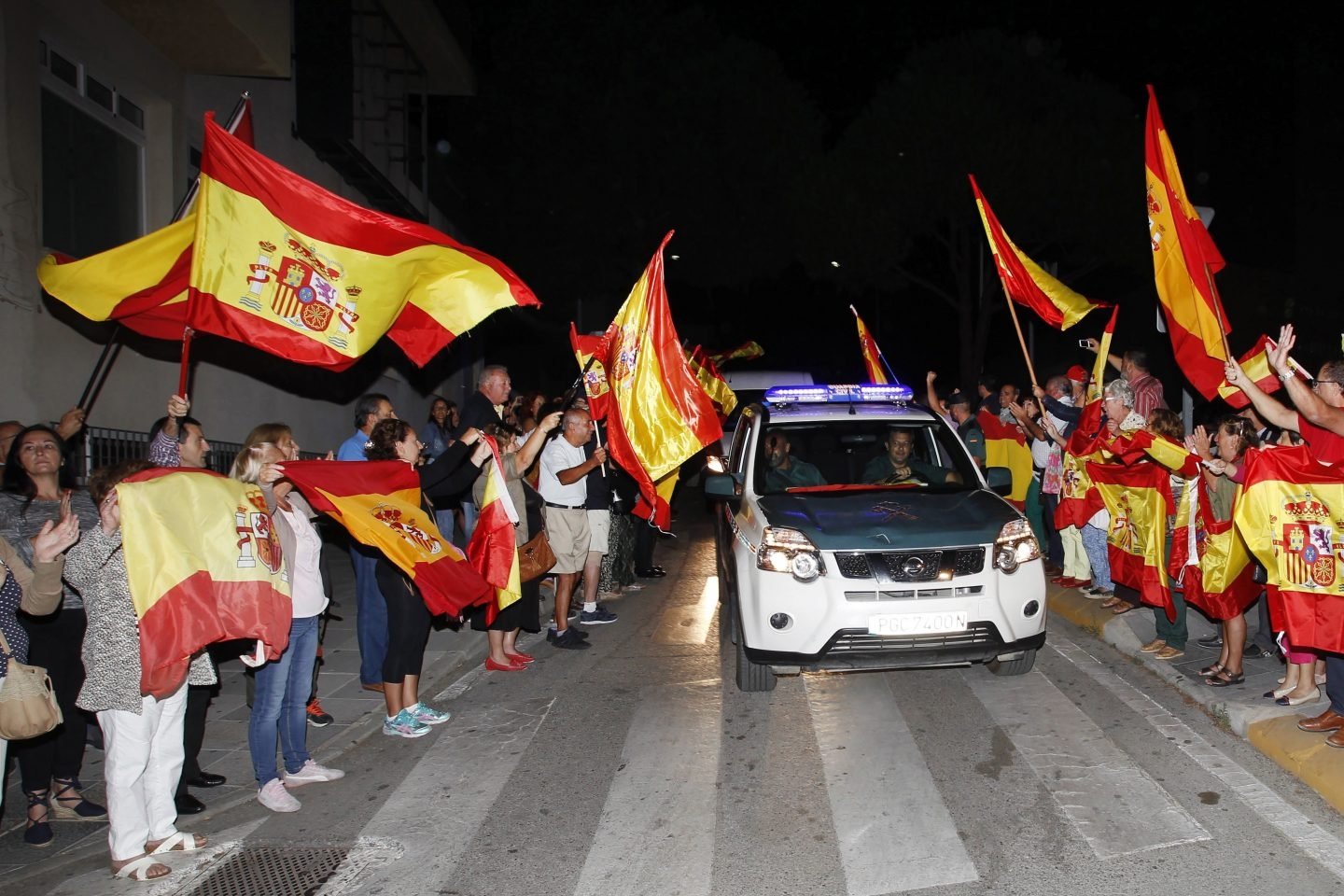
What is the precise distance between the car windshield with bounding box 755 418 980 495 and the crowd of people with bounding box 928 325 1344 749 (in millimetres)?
1184

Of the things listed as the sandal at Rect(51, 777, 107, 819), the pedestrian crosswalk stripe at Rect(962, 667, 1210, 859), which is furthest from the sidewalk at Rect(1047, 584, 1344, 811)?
the sandal at Rect(51, 777, 107, 819)

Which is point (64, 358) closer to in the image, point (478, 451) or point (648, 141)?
point (478, 451)

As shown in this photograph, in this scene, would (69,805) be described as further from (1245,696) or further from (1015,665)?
(1245,696)

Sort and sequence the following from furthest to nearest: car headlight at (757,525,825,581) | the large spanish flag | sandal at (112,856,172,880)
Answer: the large spanish flag, car headlight at (757,525,825,581), sandal at (112,856,172,880)

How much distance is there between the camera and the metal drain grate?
4.45 meters

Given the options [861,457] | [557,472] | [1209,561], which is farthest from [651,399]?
[1209,561]

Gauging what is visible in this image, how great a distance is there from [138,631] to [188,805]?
1.20m

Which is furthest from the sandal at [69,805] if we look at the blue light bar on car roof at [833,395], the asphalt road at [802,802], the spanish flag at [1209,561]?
the spanish flag at [1209,561]

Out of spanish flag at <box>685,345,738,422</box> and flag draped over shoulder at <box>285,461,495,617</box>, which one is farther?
spanish flag at <box>685,345,738,422</box>

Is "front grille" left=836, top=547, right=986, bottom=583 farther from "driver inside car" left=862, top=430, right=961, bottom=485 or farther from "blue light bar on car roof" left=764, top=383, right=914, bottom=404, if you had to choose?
"blue light bar on car roof" left=764, top=383, right=914, bottom=404

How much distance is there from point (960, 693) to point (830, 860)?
107 inches

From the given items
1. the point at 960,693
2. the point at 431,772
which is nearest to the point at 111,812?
the point at 431,772

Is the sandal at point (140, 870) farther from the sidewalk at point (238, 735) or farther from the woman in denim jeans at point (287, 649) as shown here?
the woman in denim jeans at point (287, 649)

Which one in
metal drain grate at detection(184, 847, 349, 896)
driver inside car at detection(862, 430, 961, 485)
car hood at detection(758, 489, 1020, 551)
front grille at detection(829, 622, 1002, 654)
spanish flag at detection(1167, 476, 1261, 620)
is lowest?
metal drain grate at detection(184, 847, 349, 896)
